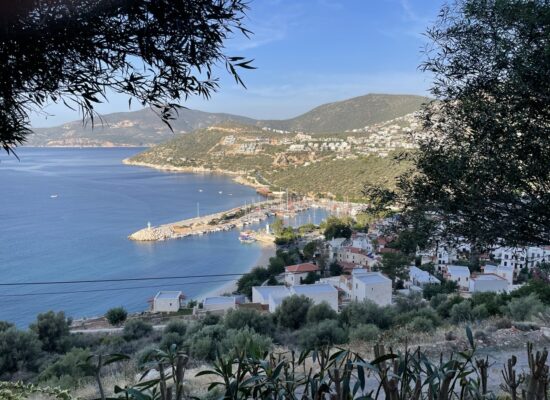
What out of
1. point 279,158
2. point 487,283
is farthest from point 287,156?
point 487,283

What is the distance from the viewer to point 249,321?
23.2ft

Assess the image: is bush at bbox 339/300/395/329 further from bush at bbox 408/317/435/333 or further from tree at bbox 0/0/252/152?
tree at bbox 0/0/252/152

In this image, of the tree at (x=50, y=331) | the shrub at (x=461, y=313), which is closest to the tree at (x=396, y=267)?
the shrub at (x=461, y=313)

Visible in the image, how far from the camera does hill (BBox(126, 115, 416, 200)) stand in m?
44.9

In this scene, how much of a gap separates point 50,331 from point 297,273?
1087 centimetres

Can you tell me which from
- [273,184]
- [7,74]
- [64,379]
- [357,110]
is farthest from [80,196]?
[357,110]

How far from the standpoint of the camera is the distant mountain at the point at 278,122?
79.1 meters

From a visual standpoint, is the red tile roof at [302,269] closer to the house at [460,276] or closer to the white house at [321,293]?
the white house at [321,293]

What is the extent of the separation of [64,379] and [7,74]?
3.76 metres

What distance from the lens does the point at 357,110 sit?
83938 millimetres

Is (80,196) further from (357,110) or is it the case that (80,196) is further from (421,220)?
(357,110)

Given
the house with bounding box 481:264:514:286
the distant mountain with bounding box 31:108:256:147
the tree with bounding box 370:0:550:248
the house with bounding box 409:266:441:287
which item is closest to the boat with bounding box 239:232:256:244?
the house with bounding box 409:266:441:287

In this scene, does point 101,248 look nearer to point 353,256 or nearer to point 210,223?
point 210,223

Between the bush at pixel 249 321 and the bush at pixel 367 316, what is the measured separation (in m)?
1.36
